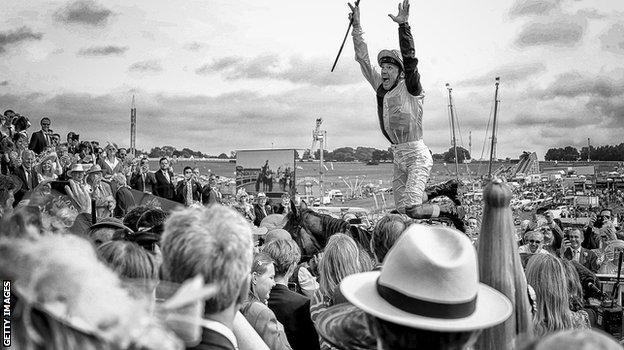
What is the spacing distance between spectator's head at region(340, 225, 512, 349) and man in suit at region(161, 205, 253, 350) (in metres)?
0.41

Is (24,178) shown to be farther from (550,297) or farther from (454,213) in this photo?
(550,297)

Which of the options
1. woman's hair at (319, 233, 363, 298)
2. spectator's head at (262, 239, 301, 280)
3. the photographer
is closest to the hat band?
woman's hair at (319, 233, 363, 298)

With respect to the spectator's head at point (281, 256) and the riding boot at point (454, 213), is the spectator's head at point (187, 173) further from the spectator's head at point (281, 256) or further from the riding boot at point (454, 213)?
the spectator's head at point (281, 256)

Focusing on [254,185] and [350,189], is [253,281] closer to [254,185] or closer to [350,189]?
[254,185]

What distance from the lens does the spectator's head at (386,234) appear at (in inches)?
154

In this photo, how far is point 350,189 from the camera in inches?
1043

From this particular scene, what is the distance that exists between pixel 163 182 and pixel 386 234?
6.64 meters

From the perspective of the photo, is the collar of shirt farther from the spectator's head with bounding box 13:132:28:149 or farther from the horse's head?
the spectator's head with bounding box 13:132:28:149

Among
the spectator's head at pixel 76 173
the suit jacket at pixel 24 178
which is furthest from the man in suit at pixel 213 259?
the suit jacket at pixel 24 178

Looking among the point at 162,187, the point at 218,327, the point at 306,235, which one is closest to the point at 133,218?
the point at 306,235

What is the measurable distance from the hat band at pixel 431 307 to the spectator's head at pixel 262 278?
199 cm

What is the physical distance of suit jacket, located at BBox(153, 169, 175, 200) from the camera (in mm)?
9742

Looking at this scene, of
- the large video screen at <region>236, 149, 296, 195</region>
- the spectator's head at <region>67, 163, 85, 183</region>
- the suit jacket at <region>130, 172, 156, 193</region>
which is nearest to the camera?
the spectator's head at <region>67, 163, 85, 183</region>

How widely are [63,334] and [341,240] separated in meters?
2.61
